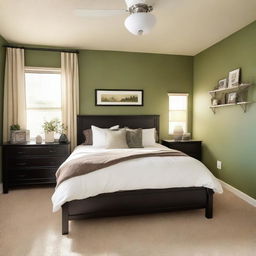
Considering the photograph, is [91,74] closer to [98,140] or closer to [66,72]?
[66,72]

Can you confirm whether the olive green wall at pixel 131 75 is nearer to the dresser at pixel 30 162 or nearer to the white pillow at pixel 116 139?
the white pillow at pixel 116 139

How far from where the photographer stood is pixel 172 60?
15.9 feet

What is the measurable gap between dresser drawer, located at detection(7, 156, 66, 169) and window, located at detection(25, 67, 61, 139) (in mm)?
696

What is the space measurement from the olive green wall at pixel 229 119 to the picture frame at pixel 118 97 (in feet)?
4.50

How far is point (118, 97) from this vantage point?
4.64 metres

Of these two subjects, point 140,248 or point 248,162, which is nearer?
point 140,248

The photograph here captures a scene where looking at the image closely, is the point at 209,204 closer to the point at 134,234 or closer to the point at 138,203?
the point at 138,203

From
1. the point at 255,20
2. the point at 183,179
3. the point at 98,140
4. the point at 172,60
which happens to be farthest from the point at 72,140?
the point at 255,20

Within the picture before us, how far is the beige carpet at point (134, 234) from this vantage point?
2092mm

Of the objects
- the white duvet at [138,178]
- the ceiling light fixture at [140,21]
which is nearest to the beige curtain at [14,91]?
the white duvet at [138,178]

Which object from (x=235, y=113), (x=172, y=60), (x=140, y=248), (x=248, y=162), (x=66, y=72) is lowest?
(x=140, y=248)

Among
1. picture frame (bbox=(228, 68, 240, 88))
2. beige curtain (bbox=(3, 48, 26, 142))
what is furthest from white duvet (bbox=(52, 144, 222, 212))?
beige curtain (bbox=(3, 48, 26, 142))

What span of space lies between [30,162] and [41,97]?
4.60 ft

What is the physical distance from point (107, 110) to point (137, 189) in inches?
95.4
